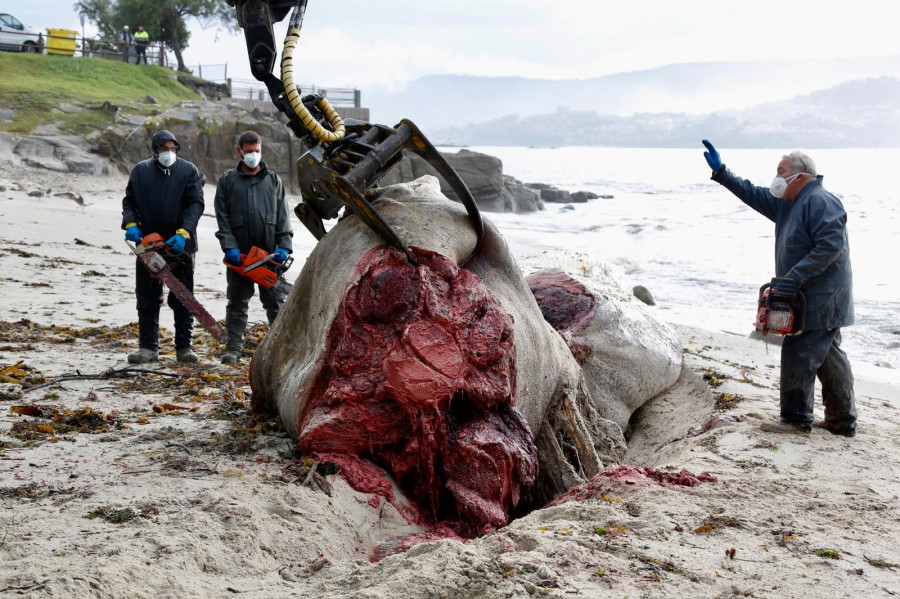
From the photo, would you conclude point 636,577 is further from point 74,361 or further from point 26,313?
point 26,313

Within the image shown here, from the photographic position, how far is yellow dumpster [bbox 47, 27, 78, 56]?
35.6 m

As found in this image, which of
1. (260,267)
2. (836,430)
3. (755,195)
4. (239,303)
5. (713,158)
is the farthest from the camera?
(239,303)

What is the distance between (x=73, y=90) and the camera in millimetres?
28344

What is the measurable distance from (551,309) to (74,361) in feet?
12.7

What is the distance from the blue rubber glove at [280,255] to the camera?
7090 mm

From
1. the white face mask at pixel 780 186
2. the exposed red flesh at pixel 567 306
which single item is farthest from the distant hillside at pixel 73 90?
the white face mask at pixel 780 186

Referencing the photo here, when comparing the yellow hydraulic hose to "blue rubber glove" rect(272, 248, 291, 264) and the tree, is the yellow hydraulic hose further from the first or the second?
the tree

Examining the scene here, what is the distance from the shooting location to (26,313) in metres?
8.05

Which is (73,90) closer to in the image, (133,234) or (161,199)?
(161,199)

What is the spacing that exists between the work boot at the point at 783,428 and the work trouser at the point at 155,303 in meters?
4.70

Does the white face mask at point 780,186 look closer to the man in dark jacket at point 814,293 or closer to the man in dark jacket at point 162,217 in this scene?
the man in dark jacket at point 814,293

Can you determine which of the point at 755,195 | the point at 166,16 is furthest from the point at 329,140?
the point at 166,16

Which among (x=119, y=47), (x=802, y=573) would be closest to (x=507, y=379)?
(x=802, y=573)

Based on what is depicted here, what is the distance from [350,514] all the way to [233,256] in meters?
3.90
